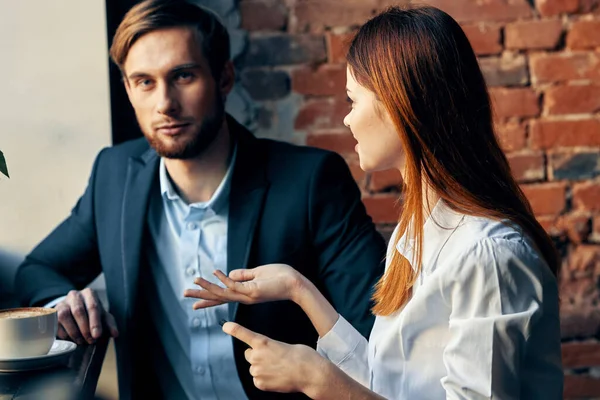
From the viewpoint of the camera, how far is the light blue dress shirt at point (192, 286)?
1501mm

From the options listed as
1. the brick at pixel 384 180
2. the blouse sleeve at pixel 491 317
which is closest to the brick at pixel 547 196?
the brick at pixel 384 180

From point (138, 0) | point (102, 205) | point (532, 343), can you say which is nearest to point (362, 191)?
point (102, 205)

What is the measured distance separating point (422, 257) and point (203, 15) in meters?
0.79

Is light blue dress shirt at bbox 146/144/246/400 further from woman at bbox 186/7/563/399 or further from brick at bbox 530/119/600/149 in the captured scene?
brick at bbox 530/119/600/149

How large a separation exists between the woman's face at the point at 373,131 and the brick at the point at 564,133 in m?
0.78

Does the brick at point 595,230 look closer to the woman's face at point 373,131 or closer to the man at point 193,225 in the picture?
the man at point 193,225

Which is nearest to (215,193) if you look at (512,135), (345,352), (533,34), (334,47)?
(334,47)

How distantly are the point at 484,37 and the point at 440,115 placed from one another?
79 cm

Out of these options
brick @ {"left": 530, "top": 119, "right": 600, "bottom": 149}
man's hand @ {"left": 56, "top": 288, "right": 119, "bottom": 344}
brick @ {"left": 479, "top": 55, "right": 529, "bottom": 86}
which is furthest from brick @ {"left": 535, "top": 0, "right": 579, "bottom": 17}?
man's hand @ {"left": 56, "top": 288, "right": 119, "bottom": 344}

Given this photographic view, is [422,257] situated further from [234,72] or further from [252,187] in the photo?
[234,72]

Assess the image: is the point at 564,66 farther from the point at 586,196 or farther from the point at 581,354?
the point at 581,354

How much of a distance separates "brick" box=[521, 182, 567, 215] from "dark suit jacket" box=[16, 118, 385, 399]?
399 millimetres

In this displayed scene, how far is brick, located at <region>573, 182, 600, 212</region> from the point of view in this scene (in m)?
1.71

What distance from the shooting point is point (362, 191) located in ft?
5.60
